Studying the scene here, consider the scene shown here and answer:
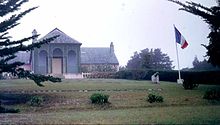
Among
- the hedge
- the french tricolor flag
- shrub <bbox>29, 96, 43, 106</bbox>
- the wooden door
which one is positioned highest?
the french tricolor flag

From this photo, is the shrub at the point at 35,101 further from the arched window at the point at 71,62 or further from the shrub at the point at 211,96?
the arched window at the point at 71,62

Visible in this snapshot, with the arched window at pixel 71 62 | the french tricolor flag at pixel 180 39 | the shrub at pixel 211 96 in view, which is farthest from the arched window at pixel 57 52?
the shrub at pixel 211 96

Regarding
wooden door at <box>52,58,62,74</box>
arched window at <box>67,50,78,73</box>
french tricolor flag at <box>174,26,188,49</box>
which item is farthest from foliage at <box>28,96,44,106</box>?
arched window at <box>67,50,78,73</box>

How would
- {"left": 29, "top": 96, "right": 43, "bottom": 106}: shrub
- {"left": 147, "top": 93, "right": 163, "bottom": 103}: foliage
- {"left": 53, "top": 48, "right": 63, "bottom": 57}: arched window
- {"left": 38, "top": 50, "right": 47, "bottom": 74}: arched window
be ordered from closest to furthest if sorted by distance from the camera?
{"left": 29, "top": 96, "right": 43, "bottom": 106}: shrub → {"left": 147, "top": 93, "right": 163, "bottom": 103}: foliage → {"left": 38, "top": 50, "right": 47, "bottom": 74}: arched window → {"left": 53, "top": 48, "right": 63, "bottom": 57}: arched window

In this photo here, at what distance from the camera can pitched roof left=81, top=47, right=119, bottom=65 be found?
236 feet

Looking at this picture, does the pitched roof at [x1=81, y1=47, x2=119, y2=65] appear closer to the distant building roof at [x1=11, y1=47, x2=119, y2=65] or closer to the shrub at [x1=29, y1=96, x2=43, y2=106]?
the distant building roof at [x1=11, y1=47, x2=119, y2=65]

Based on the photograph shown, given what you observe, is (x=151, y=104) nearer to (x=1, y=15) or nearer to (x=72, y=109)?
(x=72, y=109)

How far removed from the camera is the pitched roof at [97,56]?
72.1 m

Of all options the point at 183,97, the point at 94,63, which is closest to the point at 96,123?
the point at 183,97

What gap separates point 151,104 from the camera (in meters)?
21.8

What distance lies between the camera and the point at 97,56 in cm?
7369

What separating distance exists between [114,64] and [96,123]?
194 ft

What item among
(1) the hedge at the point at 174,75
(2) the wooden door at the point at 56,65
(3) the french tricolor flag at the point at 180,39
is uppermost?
(3) the french tricolor flag at the point at 180,39

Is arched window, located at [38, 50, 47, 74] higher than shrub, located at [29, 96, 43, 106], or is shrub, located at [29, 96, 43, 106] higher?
arched window, located at [38, 50, 47, 74]
